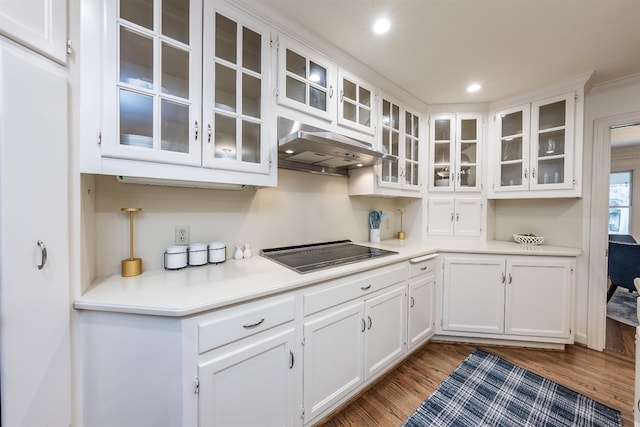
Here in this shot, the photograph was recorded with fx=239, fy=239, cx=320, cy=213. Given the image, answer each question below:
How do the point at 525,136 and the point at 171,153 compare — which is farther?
the point at 525,136

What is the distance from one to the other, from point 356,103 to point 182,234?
1653mm

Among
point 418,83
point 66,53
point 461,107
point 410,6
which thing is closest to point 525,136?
point 461,107

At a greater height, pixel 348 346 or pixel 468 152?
pixel 468 152

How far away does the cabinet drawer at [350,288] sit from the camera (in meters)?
1.32

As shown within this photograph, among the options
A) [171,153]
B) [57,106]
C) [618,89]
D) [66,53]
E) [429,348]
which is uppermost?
[618,89]

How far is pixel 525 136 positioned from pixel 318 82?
2.22 metres

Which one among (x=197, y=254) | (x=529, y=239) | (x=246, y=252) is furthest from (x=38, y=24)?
(x=529, y=239)

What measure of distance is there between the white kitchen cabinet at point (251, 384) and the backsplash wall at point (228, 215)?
735 millimetres

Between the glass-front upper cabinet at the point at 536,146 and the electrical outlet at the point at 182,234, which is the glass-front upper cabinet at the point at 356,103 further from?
the glass-front upper cabinet at the point at 536,146

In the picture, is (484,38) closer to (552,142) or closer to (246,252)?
(552,142)

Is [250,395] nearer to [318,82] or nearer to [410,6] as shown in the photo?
[318,82]

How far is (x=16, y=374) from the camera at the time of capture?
0.78m

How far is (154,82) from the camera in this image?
1.12m

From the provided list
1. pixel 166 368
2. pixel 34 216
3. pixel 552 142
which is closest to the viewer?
pixel 34 216
